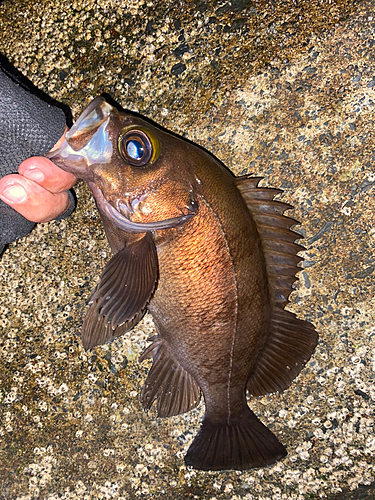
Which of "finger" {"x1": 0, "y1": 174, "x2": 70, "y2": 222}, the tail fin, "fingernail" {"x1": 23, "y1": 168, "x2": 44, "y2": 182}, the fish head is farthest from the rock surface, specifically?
the fish head

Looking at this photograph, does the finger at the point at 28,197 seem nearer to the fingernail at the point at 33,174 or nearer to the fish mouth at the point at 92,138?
the fingernail at the point at 33,174

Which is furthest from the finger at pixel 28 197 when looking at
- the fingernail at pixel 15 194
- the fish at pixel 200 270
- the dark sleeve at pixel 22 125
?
the fish at pixel 200 270

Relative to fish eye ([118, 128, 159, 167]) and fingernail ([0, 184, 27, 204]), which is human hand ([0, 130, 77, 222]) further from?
fish eye ([118, 128, 159, 167])

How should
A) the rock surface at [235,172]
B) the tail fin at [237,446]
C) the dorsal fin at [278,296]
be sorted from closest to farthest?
the dorsal fin at [278,296]
the tail fin at [237,446]
the rock surface at [235,172]

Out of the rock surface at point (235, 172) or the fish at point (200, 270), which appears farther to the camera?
the rock surface at point (235, 172)

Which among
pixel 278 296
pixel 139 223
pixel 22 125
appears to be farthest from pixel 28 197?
pixel 278 296

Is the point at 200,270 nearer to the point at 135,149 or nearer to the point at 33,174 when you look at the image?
the point at 135,149
